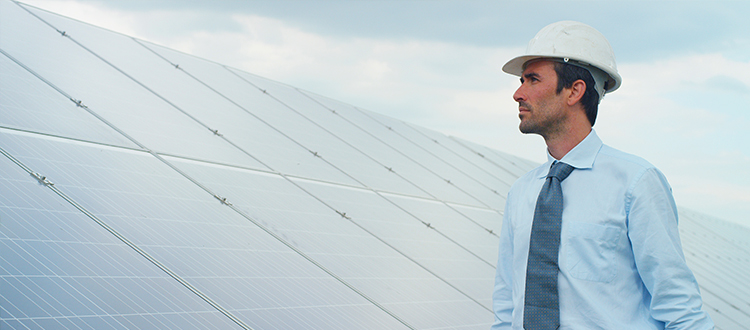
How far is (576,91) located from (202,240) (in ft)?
9.41

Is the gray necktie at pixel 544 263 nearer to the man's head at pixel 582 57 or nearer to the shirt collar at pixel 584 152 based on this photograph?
the shirt collar at pixel 584 152

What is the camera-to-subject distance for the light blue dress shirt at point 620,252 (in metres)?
2.57

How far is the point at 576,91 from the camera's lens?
118 inches

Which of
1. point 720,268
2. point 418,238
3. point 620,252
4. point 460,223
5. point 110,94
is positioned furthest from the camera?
point 720,268

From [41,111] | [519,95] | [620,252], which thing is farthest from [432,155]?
→ [620,252]

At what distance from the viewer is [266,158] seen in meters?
7.36

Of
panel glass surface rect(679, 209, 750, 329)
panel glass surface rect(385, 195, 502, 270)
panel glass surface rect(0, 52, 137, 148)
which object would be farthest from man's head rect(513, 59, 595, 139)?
panel glass surface rect(679, 209, 750, 329)

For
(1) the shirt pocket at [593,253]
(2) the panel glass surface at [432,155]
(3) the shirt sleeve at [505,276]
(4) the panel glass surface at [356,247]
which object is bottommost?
(4) the panel glass surface at [356,247]

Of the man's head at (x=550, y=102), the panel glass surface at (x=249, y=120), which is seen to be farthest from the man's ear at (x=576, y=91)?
the panel glass surface at (x=249, y=120)

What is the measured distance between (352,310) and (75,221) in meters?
2.01

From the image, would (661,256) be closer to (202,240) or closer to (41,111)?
(202,240)

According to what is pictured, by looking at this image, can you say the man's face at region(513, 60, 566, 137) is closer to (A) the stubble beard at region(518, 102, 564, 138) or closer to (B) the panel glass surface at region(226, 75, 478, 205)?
(A) the stubble beard at region(518, 102, 564, 138)

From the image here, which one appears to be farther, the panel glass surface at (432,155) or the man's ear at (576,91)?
the panel glass surface at (432,155)

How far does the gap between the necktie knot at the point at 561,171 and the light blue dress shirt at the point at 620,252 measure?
3cm
